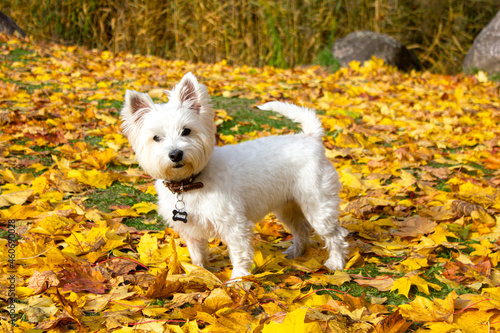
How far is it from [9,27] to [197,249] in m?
10.6

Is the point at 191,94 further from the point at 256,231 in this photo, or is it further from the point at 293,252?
the point at 293,252

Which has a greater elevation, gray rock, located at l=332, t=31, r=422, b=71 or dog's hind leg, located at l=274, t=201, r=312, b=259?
gray rock, located at l=332, t=31, r=422, b=71

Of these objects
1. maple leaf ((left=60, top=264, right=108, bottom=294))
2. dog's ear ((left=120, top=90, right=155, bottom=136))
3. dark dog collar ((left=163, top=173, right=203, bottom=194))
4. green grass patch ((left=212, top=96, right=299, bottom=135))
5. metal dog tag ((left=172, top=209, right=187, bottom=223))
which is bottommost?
maple leaf ((left=60, top=264, right=108, bottom=294))

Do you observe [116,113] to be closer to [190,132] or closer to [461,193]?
[190,132]

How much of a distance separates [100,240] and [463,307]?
232 cm

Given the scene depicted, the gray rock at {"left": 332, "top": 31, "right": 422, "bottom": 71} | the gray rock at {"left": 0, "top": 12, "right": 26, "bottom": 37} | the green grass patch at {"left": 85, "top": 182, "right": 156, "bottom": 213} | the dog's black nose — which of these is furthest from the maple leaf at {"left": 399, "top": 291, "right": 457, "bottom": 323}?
the gray rock at {"left": 0, "top": 12, "right": 26, "bottom": 37}

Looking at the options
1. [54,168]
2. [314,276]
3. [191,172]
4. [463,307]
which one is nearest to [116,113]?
[54,168]

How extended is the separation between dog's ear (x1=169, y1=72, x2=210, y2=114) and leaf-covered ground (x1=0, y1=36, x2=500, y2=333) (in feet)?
2.98

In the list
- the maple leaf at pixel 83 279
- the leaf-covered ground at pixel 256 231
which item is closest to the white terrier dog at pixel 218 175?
the leaf-covered ground at pixel 256 231

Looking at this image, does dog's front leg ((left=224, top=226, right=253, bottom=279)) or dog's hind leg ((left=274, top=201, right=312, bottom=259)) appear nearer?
dog's front leg ((left=224, top=226, right=253, bottom=279))

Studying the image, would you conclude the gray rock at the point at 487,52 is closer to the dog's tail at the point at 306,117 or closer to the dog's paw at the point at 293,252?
the dog's tail at the point at 306,117

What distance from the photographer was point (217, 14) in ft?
39.6

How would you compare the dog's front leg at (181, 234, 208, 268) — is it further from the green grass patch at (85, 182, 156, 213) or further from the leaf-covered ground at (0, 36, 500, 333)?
the green grass patch at (85, 182, 156, 213)

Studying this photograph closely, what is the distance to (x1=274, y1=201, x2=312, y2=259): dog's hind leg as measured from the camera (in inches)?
142
